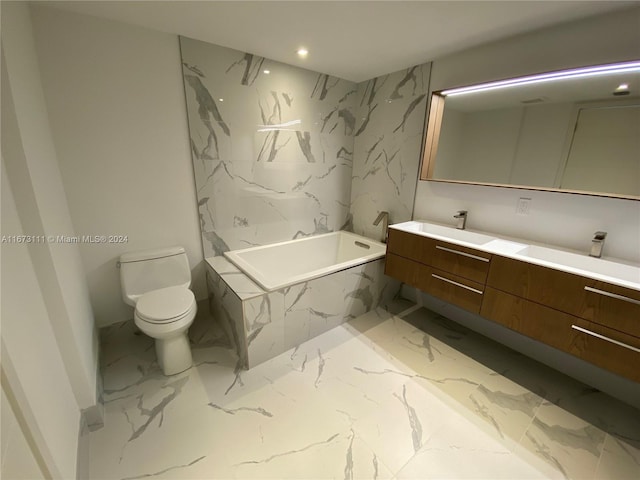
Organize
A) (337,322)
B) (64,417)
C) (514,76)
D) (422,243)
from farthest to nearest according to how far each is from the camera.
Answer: (337,322) → (422,243) → (514,76) → (64,417)

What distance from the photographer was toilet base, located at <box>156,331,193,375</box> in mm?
1755

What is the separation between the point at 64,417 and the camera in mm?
1149

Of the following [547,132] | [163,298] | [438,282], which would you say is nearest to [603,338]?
[438,282]

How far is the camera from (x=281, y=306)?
191 cm

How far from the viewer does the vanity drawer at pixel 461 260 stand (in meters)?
1.72

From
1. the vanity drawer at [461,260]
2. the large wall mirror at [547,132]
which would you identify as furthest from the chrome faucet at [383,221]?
the vanity drawer at [461,260]

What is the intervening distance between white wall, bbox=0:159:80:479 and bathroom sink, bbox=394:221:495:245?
2.11 metres

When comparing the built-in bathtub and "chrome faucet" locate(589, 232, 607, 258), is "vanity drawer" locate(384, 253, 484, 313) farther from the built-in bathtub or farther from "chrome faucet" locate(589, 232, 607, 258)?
"chrome faucet" locate(589, 232, 607, 258)

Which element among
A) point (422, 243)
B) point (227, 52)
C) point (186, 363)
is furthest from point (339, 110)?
point (186, 363)

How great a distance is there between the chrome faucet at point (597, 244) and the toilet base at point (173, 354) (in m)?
2.59

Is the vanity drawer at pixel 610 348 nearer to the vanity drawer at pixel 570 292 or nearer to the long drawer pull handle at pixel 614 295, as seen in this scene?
the vanity drawer at pixel 570 292

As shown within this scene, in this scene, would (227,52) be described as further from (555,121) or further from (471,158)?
(555,121)

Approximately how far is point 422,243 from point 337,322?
965 mm

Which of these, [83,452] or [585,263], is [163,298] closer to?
[83,452]
